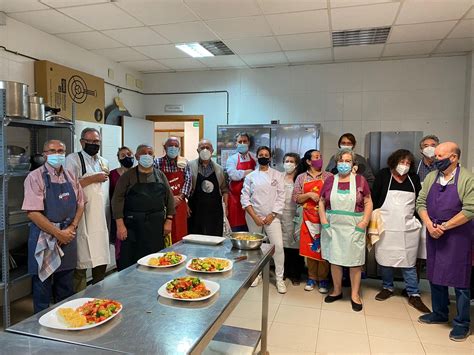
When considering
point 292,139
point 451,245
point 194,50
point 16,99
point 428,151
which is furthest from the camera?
point 292,139

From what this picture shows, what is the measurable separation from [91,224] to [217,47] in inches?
102

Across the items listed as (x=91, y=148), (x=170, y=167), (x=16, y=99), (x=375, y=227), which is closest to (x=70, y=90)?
(x=16, y=99)

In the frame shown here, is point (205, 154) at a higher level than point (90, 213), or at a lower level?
higher

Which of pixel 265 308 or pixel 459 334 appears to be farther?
pixel 459 334

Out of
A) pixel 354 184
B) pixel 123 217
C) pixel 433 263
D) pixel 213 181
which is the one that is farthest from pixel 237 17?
pixel 433 263

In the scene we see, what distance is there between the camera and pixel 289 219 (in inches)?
146

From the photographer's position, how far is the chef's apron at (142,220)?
2.83 meters

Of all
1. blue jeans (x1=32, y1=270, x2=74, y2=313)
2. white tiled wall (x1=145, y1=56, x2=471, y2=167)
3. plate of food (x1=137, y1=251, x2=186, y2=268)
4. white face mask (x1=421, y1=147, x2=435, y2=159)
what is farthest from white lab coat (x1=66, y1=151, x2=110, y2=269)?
white face mask (x1=421, y1=147, x2=435, y2=159)

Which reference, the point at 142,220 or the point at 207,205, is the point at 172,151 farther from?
the point at 142,220

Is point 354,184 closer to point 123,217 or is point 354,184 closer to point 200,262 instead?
point 200,262

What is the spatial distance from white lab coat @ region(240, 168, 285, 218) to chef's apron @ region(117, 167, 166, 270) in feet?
3.14

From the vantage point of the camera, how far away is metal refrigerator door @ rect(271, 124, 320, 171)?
4461 millimetres

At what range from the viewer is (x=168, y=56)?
463cm

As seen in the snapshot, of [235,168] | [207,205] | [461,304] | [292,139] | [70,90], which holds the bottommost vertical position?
[461,304]
